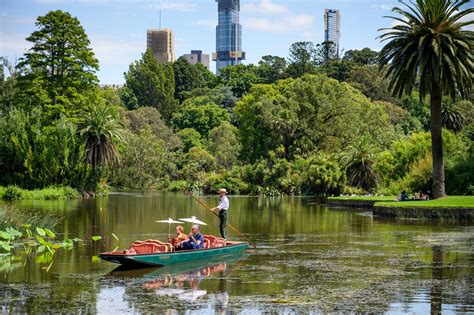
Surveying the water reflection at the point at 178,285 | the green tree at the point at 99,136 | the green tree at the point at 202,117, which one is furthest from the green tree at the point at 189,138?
the water reflection at the point at 178,285

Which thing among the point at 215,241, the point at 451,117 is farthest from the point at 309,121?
the point at 215,241

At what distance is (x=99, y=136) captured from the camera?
73.9 metres

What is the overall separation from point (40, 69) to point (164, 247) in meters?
63.9

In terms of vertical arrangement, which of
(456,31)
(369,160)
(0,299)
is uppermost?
(456,31)

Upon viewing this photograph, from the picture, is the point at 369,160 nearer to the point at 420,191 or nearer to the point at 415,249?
the point at 420,191

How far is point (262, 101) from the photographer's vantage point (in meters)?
100

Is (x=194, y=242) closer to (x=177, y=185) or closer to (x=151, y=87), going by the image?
(x=177, y=185)

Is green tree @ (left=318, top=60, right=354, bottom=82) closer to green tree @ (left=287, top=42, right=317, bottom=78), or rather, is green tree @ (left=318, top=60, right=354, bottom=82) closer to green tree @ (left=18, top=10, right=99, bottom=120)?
green tree @ (left=287, top=42, right=317, bottom=78)

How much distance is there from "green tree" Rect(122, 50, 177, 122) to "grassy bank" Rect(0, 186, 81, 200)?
7895 centimetres

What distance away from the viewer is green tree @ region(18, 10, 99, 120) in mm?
76312

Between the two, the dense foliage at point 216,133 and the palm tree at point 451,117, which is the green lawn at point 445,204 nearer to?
the dense foliage at point 216,133

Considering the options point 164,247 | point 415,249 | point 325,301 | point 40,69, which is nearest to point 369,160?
point 40,69

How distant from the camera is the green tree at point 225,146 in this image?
115 metres

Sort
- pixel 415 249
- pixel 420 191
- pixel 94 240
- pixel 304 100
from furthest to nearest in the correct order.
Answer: pixel 304 100 < pixel 420 191 < pixel 94 240 < pixel 415 249
